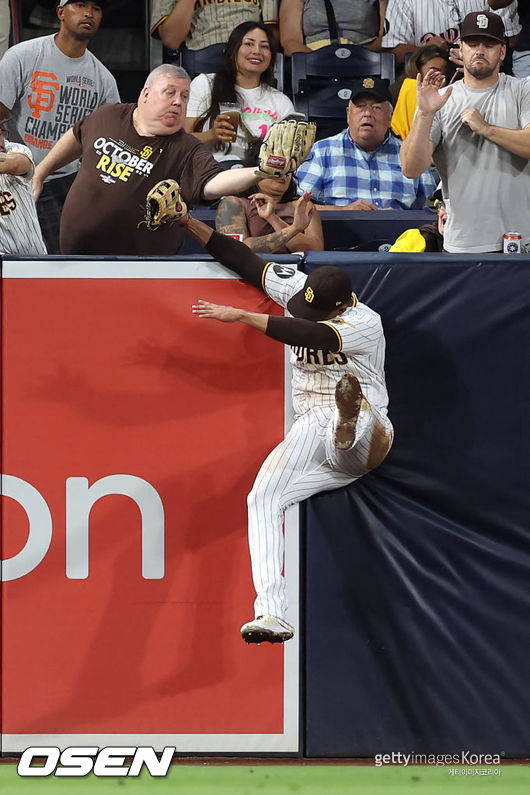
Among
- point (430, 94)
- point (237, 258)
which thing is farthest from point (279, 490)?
point (430, 94)

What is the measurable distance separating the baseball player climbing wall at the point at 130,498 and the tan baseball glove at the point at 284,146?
71 centimetres

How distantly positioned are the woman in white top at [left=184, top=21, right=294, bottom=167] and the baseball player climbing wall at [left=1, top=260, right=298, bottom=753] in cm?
342

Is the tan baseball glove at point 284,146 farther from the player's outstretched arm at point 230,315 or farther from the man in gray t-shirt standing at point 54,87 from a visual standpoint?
the man in gray t-shirt standing at point 54,87

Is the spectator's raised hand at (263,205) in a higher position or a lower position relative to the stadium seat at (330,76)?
lower

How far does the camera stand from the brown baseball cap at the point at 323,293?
397cm

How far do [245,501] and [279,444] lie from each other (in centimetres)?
28

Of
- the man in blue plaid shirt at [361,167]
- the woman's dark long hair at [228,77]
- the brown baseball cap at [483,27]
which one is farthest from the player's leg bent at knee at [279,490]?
the woman's dark long hair at [228,77]

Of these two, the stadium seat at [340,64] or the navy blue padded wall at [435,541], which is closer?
the navy blue padded wall at [435,541]

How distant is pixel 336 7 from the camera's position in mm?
8820

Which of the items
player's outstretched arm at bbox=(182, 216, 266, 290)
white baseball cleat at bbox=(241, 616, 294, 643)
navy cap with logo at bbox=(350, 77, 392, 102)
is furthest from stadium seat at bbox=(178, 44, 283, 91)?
white baseball cleat at bbox=(241, 616, 294, 643)

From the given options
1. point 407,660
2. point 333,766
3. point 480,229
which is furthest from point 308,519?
point 480,229

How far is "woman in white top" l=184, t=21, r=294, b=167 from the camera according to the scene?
7418mm

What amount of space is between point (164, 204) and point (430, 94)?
1572 millimetres

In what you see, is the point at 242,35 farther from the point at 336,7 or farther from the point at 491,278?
the point at 491,278
